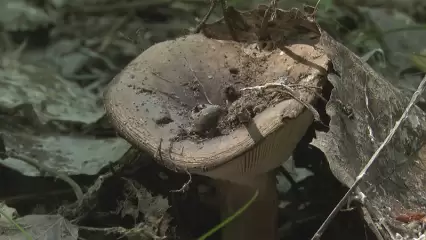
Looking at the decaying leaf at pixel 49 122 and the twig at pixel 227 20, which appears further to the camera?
the decaying leaf at pixel 49 122

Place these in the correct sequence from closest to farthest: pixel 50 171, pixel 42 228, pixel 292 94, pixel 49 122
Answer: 1. pixel 292 94
2. pixel 42 228
3. pixel 50 171
4. pixel 49 122

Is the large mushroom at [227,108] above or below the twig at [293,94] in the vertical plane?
below

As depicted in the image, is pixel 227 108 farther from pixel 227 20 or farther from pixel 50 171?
pixel 50 171

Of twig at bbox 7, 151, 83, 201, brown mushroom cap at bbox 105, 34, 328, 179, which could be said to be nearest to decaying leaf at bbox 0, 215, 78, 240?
twig at bbox 7, 151, 83, 201

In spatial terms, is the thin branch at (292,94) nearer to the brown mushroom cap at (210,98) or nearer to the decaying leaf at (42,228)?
the brown mushroom cap at (210,98)

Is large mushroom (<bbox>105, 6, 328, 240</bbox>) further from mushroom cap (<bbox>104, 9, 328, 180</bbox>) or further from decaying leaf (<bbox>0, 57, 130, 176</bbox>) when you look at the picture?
decaying leaf (<bbox>0, 57, 130, 176</bbox>)

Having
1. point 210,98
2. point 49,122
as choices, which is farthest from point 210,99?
point 49,122

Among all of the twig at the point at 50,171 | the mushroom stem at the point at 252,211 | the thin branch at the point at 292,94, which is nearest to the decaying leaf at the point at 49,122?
the twig at the point at 50,171
